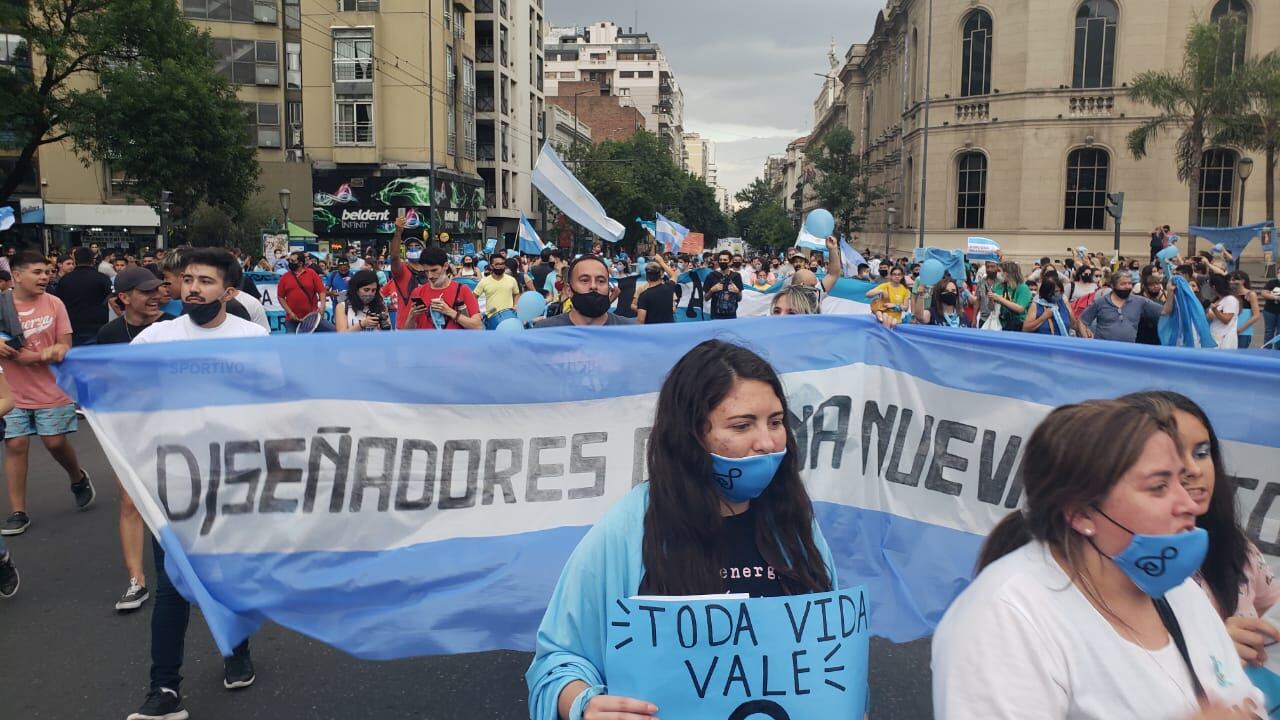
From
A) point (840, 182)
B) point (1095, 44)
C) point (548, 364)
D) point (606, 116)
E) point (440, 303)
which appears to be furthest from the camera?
point (606, 116)

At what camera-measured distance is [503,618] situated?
4.14 meters

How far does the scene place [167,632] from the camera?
13.5 feet

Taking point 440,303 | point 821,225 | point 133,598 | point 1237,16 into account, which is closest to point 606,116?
point 1237,16

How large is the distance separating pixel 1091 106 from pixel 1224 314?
34.2m

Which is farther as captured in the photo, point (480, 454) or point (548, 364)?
point (548, 364)

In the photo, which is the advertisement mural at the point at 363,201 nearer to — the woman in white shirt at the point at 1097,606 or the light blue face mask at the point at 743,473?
the light blue face mask at the point at 743,473

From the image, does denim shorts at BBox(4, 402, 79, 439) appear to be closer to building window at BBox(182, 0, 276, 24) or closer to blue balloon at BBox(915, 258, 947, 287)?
blue balloon at BBox(915, 258, 947, 287)

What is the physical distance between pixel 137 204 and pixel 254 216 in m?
6.29

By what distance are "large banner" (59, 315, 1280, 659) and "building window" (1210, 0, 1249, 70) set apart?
39636mm

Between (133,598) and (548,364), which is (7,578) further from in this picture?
(548,364)

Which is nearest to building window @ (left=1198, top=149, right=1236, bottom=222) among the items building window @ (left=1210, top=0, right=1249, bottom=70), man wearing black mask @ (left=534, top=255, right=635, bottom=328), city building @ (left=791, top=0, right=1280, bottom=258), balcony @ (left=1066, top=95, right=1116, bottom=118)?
city building @ (left=791, top=0, right=1280, bottom=258)

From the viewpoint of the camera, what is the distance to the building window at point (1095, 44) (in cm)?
4138

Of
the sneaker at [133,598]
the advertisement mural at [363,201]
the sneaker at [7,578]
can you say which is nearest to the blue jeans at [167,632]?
the sneaker at [133,598]

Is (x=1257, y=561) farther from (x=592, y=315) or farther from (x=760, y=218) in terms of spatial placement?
(x=760, y=218)
